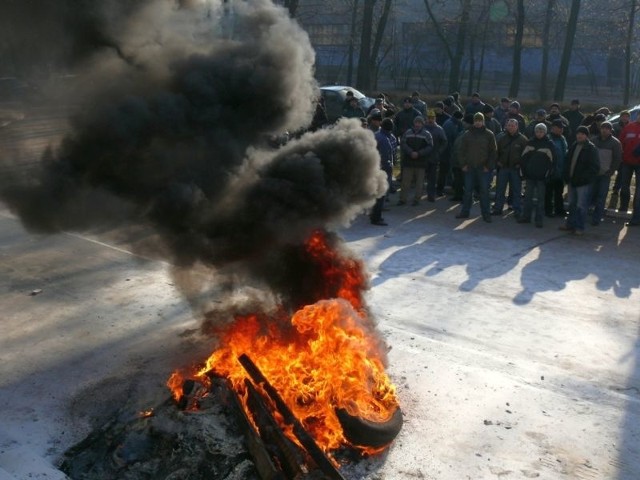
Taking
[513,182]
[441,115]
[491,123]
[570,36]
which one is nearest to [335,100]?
[441,115]

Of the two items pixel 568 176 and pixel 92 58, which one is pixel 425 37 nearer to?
pixel 568 176

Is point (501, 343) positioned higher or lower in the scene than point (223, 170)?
lower

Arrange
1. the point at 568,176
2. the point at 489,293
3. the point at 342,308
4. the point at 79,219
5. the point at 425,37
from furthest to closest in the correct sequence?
the point at 425,37 → the point at 568,176 → the point at 489,293 → the point at 79,219 → the point at 342,308

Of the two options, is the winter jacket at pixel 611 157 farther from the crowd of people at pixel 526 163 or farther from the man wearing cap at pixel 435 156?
the man wearing cap at pixel 435 156

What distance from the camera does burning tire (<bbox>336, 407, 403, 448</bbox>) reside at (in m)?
4.76

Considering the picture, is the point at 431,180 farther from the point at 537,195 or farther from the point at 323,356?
the point at 323,356

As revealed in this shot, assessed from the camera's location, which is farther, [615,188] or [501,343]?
[615,188]

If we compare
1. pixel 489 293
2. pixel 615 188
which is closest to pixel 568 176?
pixel 615 188

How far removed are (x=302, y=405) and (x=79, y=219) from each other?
2922mm

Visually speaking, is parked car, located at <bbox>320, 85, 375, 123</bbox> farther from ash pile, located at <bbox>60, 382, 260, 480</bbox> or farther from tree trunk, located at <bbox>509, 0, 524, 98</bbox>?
ash pile, located at <bbox>60, 382, 260, 480</bbox>

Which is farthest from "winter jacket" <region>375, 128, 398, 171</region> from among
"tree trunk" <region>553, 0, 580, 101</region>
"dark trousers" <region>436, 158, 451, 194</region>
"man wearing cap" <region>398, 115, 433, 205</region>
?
"tree trunk" <region>553, 0, 580, 101</region>

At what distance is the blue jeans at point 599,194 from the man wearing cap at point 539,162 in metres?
0.86

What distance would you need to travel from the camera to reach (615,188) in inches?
492

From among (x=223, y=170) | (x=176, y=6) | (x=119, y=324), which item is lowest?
(x=119, y=324)
